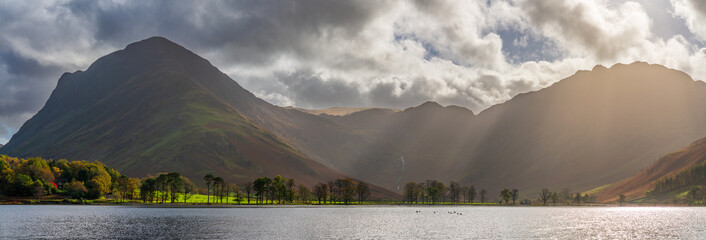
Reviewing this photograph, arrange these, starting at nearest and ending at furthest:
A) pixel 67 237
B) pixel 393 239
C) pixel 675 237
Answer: pixel 67 237 → pixel 393 239 → pixel 675 237

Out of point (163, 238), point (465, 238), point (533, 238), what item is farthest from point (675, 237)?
point (163, 238)

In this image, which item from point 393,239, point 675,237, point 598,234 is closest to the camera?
point 393,239

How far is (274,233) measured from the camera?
401ft

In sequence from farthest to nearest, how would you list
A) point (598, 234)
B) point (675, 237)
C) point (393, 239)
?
1. point (598, 234)
2. point (675, 237)
3. point (393, 239)

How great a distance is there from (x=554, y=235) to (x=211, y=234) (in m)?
81.1

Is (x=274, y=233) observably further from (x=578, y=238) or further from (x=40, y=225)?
(x=578, y=238)

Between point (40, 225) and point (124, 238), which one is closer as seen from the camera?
point (124, 238)

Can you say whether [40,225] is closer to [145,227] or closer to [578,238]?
[145,227]

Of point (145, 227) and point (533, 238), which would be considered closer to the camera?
point (533, 238)

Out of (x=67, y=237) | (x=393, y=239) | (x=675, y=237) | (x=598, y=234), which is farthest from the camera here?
(x=598, y=234)

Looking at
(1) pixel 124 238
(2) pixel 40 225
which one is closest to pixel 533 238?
(1) pixel 124 238

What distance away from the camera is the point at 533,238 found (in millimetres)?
116250

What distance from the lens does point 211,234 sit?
119 metres

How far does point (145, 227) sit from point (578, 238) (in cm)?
10528
